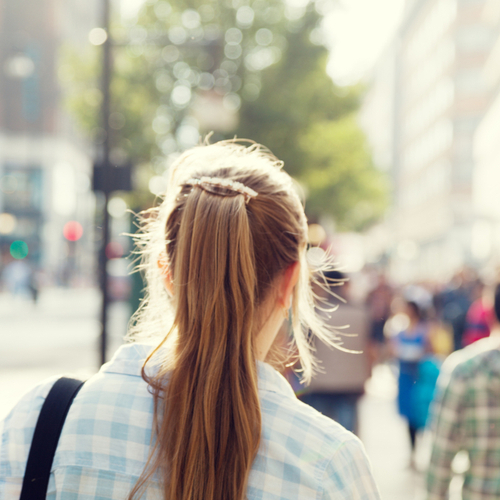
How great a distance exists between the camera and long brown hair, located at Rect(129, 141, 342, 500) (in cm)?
116

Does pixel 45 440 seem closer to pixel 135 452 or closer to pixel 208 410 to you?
pixel 135 452

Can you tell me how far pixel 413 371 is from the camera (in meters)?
6.63

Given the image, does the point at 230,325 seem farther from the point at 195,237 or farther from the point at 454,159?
the point at 454,159

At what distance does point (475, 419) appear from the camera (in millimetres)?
2486

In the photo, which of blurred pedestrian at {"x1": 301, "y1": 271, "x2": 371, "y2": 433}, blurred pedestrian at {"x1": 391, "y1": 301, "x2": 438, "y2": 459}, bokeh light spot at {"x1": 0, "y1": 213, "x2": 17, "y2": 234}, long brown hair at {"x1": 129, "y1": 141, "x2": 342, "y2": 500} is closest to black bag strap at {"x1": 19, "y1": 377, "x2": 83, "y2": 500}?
long brown hair at {"x1": 129, "y1": 141, "x2": 342, "y2": 500}

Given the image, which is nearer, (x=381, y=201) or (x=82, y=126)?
(x=82, y=126)

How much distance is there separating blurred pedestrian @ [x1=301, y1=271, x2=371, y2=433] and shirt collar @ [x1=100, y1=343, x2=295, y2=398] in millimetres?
3628

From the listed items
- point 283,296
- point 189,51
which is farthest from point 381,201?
point 283,296

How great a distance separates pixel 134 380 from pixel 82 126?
20376mm

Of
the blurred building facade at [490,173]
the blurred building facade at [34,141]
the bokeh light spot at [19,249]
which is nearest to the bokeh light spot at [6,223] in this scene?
the blurred building facade at [34,141]

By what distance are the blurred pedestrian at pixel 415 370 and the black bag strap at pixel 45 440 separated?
208 inches

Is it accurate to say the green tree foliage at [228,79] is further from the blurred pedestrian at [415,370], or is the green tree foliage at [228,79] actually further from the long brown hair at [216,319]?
the long brown hair at [216,319]

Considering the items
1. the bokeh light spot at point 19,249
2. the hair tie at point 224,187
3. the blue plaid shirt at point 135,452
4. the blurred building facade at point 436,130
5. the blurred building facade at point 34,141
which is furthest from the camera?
the blurred building facade at point 436,130

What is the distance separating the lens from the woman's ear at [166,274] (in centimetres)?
138
